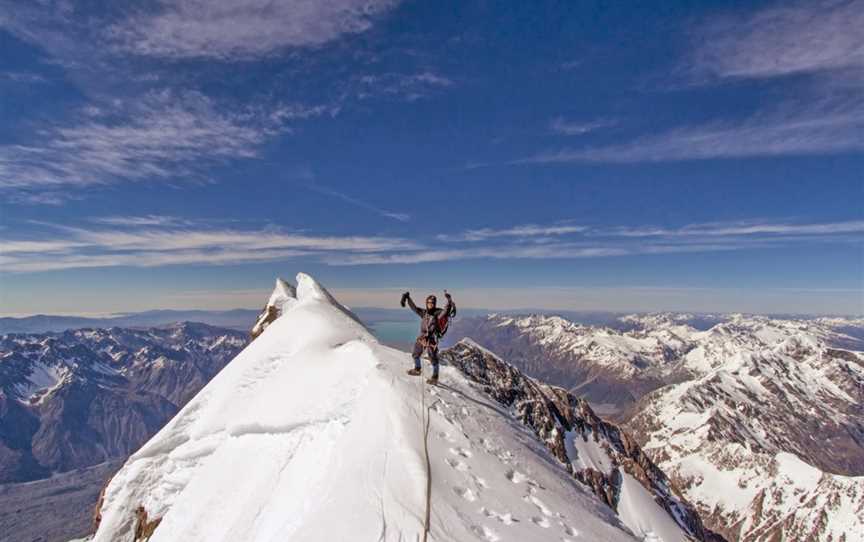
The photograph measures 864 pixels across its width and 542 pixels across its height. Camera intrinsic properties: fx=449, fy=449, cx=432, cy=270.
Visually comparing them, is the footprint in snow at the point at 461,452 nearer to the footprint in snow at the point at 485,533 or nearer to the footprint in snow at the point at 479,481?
the footprint in snow at the point at 479,481

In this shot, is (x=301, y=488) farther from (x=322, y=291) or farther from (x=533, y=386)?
(x=533, y=386)

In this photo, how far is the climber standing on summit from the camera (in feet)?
68.3

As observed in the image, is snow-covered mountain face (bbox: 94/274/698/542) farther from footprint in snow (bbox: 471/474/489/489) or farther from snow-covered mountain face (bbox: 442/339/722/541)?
snow-covered mountain face (bbox: 442/339/722/541)

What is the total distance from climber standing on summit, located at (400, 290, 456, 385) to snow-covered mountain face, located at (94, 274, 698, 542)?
121cm

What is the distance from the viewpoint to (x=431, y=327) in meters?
21.3

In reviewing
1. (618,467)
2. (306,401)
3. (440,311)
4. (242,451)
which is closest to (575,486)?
(440,311)

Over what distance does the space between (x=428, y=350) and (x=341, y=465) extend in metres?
7.98

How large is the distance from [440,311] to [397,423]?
23.0 feet

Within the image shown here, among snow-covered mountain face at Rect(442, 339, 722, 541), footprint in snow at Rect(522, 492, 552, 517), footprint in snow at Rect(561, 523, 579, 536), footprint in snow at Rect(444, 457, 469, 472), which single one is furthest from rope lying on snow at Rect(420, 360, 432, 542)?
snow-covered mountain face at Rect(442, 339, 722, 541)

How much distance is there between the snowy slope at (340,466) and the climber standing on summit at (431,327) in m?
1.20

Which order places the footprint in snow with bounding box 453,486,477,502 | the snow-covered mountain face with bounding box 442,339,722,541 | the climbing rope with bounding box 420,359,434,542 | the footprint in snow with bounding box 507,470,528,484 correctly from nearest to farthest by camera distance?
the climbing rope with bounding box 420,359,434,542, the footprint in snow with bounding box 453,486,477,502, the footprint in snow with bounding box 507,470,528,484, the snow-covered mountain face with bounding box 442,339,722,541

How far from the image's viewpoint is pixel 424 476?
12852 mm

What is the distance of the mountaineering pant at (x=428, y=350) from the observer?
68.2 ft

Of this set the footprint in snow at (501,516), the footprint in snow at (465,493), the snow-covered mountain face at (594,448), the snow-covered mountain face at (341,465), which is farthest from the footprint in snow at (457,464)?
the snow-covered mountain face at (594,448)
